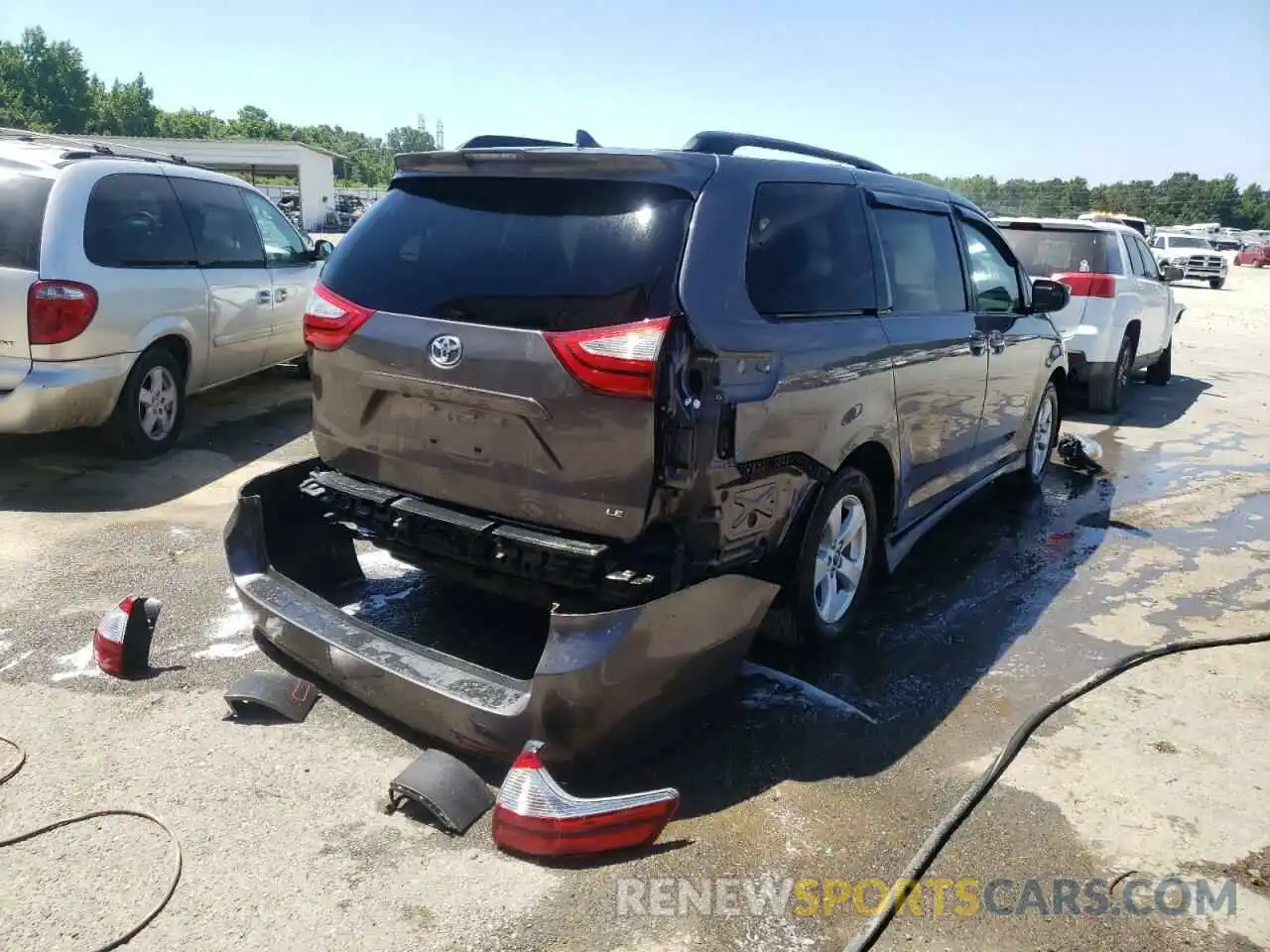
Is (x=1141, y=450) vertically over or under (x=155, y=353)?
under

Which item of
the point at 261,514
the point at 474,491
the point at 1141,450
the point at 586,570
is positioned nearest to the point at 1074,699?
the point at 586,570

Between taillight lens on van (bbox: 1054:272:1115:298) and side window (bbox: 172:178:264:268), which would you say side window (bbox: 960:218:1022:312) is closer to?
taillight lens on van (bbox: 1054:272:1115:298)

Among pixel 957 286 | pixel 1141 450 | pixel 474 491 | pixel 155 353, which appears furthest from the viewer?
pixel 1141 450

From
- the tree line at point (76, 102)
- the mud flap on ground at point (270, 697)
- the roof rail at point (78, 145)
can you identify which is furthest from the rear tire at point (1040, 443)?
the tree line at point (76, 102)

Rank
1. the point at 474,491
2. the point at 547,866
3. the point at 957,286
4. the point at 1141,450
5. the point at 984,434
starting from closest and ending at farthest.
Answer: the point at 547,866
the point at 474,491
the point at 957,286
the point at 984,434
the point at 1141,450

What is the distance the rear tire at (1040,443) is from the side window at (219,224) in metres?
5.84

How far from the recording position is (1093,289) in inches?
377

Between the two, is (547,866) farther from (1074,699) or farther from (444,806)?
(1074,699)

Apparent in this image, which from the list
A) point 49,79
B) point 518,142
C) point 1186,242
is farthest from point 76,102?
point 518,142

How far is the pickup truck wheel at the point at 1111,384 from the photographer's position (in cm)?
992

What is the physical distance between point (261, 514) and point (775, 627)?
81.2 inches

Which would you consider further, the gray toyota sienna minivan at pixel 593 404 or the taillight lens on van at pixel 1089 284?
the taillight lens on van at pixel 1089 284

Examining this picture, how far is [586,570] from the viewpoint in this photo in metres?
3.08

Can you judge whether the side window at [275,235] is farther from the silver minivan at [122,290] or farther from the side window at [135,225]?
the side window at [135,225]
